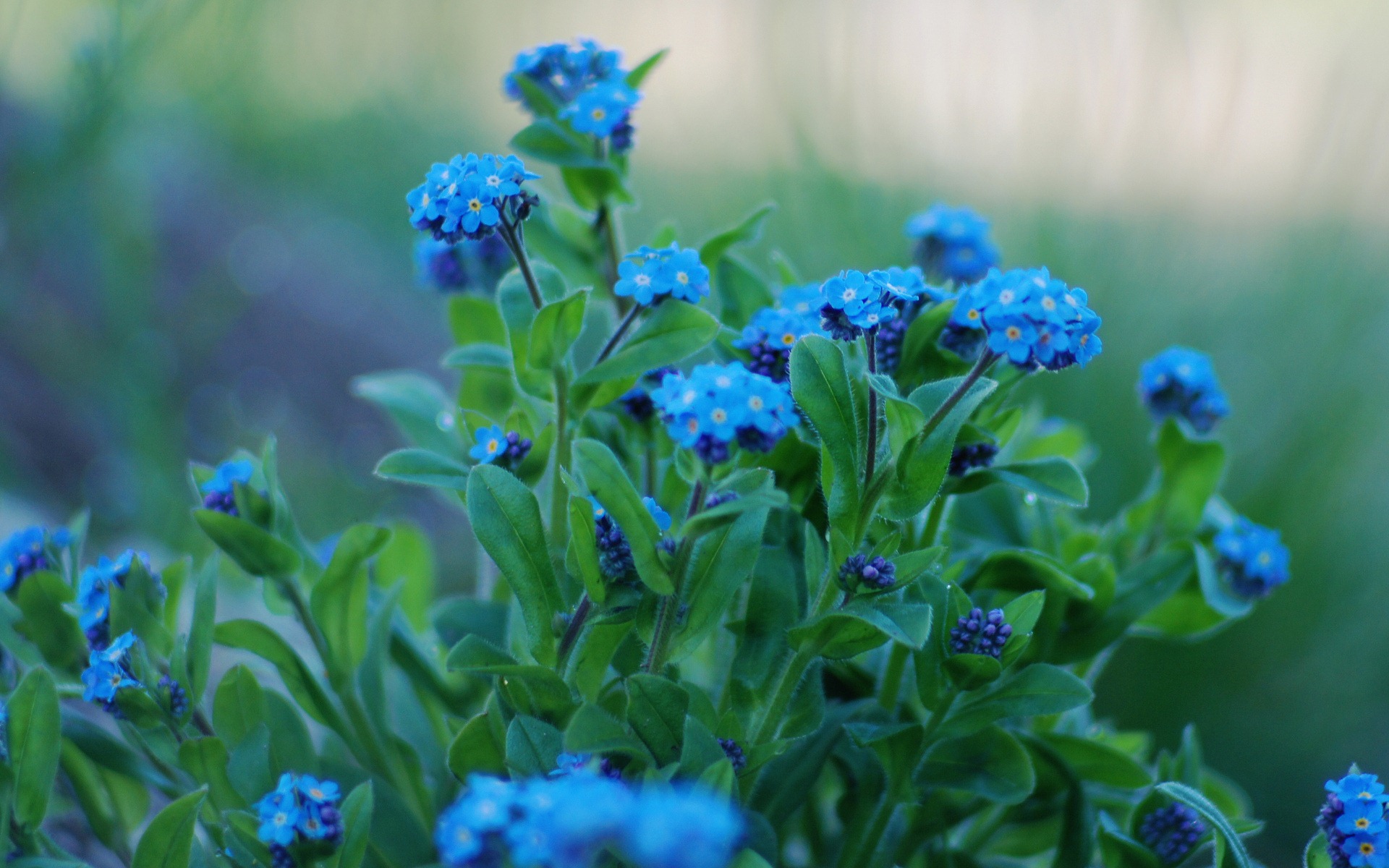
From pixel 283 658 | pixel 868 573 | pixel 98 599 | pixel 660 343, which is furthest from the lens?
pixel 283 658

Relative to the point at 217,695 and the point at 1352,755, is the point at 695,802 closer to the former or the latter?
the point at 217,695

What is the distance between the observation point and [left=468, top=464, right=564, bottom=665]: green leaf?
1188 mm

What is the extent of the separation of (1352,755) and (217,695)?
3.29 meters

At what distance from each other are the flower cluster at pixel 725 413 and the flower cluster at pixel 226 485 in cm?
67

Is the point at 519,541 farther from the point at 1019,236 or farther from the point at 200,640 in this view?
the point at 1019,236

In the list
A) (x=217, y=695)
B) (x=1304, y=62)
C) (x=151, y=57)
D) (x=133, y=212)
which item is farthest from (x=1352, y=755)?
(x=133, y=212)

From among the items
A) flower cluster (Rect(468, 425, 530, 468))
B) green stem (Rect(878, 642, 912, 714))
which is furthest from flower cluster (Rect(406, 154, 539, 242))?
green stem (Rect(878, 642, 912, 714))

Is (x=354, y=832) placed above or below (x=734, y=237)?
below

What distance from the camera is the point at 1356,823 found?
113 centimetres

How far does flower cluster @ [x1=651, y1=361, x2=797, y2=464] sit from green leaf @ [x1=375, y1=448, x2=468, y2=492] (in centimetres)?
38

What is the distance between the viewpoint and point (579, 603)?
47.3 inches

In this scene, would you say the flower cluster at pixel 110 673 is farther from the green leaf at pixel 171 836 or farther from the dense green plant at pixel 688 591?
the green leaf at pixel 171 836

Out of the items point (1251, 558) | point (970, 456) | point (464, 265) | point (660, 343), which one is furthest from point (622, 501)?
point (1251, 558)

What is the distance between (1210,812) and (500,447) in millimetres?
912
